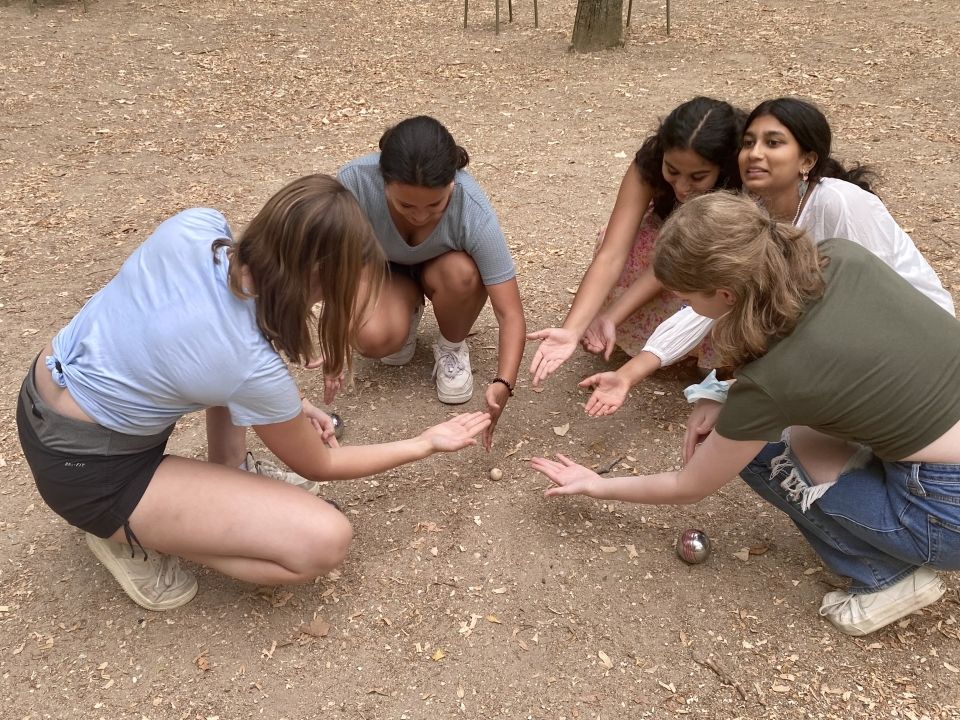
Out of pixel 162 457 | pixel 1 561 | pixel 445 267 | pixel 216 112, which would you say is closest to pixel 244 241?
pixel 162 457

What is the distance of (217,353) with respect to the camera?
1.78 metres

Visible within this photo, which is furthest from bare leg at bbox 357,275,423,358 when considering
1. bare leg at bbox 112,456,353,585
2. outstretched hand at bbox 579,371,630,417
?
bare leg at bbox 112,456,353,585

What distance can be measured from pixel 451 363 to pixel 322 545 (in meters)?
1.10

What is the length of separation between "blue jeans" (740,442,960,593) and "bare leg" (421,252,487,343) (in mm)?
1138

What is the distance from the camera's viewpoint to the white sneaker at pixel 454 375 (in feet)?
9.95

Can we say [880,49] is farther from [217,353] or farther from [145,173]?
[217,353]

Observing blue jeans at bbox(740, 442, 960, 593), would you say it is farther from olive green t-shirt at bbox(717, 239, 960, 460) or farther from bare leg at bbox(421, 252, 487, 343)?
bare leg at bbox(421, 252, 487, 343)

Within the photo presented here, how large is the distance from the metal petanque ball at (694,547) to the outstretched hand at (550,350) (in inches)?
26.1

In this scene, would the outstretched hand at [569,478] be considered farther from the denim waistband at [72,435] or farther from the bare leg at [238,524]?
the denim waistband at [72,435]

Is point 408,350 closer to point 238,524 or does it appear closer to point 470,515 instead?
point 470,515

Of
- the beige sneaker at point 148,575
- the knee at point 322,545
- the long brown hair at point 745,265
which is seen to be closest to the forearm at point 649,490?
the long brown hair at point 745,265

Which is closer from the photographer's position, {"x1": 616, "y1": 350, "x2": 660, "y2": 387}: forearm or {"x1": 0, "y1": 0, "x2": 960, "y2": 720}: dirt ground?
{"x1": 0, "y1": 0, "x2": 960, "y2": 720}: dirt ground

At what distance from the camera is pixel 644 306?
3.05m

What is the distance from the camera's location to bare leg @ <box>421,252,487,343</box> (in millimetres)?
2826
